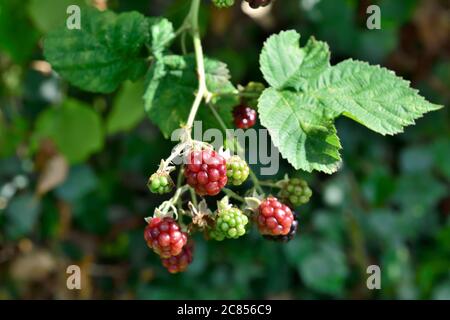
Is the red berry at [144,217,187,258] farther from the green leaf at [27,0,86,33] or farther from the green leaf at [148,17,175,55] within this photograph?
the green leaf at [27,0,86,33]

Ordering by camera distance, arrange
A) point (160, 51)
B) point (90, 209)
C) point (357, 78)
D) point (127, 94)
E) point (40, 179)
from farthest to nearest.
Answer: point (90, 209)
point (40, 179)
point (127, 94)
point (160, 51)
point (357, 78)

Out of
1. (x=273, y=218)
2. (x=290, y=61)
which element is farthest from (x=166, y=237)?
(x=290, y=61)

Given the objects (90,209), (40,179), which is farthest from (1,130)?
(90,209)

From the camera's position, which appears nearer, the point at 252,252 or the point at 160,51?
the point at 160,51

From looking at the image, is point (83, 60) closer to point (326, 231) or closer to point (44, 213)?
point (44, 213)

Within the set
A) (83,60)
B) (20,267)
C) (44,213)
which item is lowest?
(20,267)
